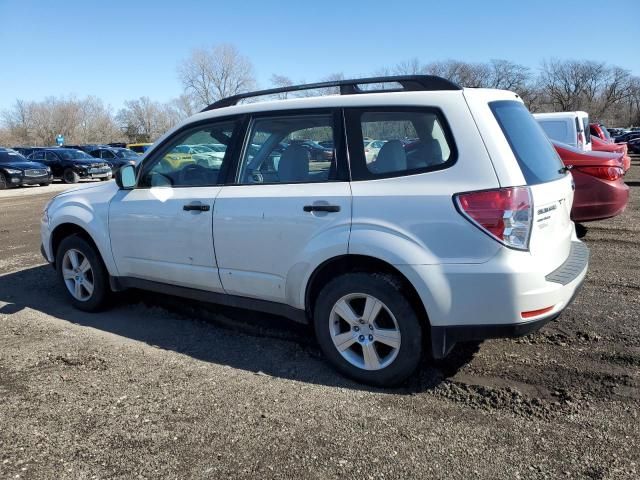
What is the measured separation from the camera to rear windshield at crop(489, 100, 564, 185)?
314 cm

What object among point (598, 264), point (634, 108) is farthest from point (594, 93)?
point (598, 264)

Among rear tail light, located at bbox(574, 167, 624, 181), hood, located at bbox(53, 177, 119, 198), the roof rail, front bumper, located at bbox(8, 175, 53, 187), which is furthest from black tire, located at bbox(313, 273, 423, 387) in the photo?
front bumper, located at bbox(8, 175, 53, 187)

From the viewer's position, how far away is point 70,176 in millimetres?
→ 24375

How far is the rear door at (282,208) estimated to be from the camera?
3.39 metres

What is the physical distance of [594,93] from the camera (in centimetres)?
9425

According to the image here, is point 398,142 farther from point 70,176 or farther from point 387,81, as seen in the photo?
point 70,176

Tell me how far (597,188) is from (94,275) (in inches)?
233

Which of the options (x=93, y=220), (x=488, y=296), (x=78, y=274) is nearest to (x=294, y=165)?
(x=488, y=296)

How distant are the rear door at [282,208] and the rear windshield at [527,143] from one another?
102 centimetres

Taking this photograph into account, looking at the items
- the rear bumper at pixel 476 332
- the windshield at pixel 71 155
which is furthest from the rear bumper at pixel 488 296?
the windshield at pixel 71 155

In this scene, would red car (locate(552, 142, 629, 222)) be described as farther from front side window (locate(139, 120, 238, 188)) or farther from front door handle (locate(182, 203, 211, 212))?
front door handle (locate(182, 203, 211, 212))

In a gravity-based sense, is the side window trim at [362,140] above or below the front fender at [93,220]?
above

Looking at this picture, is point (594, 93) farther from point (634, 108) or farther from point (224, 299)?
point (224, 299)

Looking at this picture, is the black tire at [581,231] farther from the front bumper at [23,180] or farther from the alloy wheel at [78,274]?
the front bumper at [23,180]
